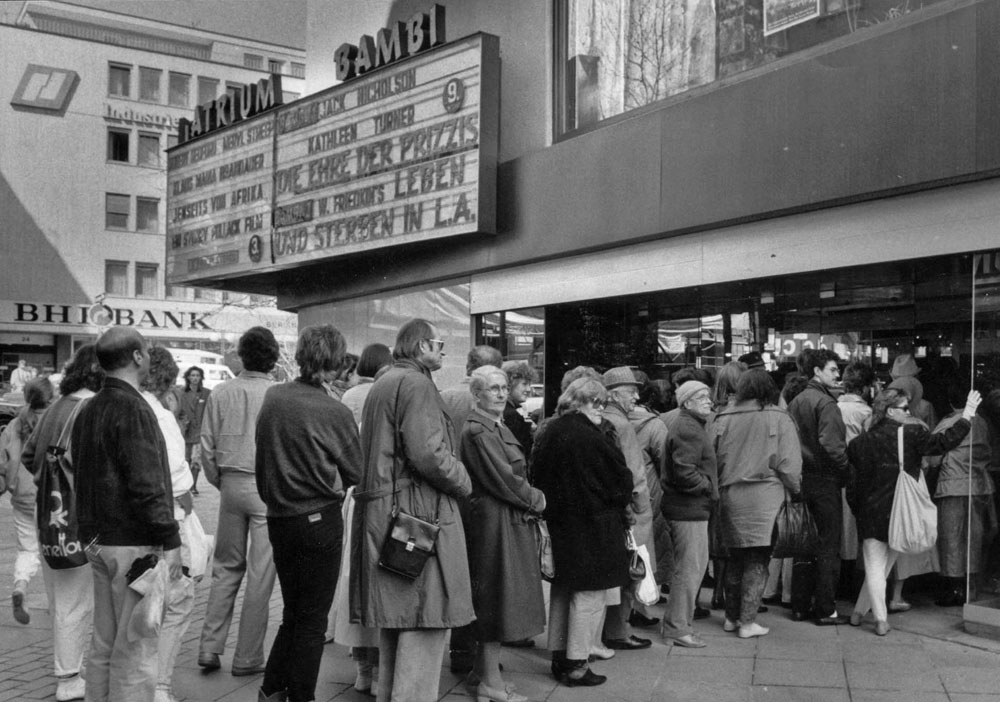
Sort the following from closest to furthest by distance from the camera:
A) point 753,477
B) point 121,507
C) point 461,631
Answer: point 121,507 < point 461,631 < point 753,477

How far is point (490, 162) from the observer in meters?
10.5

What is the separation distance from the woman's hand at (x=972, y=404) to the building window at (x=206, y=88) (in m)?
43.8

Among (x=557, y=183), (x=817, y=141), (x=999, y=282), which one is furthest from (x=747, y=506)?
Result: (x=557, y=183)

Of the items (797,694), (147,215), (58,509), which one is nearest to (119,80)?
(147,215)

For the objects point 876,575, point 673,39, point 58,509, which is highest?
point 673,39

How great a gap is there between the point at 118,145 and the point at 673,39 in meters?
40.2

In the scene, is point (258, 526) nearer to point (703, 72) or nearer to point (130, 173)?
point (703, 72)

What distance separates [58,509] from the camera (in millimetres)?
5148

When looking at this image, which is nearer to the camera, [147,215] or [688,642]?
[688,642]

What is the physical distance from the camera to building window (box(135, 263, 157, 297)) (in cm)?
4472

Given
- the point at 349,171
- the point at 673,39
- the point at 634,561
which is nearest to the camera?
the point at 634,561

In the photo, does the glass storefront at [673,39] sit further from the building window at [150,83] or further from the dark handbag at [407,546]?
the building window at [150,83]

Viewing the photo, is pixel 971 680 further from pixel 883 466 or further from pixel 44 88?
pixel 44 88

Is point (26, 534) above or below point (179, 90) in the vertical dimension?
below
